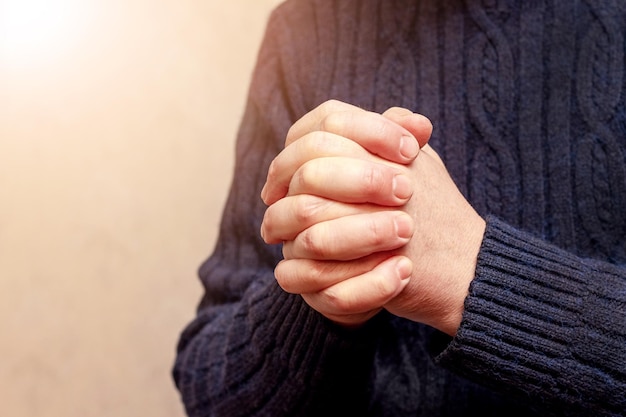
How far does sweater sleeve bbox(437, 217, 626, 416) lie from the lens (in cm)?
55

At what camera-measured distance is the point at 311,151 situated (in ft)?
1.79

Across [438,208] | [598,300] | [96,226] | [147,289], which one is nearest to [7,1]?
[96,226]

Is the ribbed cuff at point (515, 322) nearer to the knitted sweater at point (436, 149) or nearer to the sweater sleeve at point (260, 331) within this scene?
the knitted sweater at point (436, 149)

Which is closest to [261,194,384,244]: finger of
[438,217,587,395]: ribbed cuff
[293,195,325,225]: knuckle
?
[293,195,325,225]: knuckle

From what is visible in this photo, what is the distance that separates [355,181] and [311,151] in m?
0.06

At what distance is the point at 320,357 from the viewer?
2.19 ft

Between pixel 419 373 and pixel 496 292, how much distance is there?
25 cm

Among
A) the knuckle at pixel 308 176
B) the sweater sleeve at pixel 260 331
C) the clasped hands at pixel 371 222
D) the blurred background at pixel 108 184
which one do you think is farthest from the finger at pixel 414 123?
the blurred background at pixel 108 184

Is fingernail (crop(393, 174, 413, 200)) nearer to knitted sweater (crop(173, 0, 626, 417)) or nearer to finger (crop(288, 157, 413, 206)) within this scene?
finger (crop(288, 157, 413, 206))

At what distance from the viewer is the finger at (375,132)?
538 mm

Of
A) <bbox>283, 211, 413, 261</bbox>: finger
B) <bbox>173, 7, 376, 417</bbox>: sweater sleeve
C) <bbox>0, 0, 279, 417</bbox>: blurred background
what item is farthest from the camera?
<bbox>0, 0, 279, 417</bbox>: blurred background

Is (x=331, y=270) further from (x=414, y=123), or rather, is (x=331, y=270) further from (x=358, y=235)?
(x=414, y=123)

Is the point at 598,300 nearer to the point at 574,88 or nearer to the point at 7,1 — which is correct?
the point at 574,88

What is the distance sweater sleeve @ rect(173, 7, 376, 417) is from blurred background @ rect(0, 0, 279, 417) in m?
0.25
